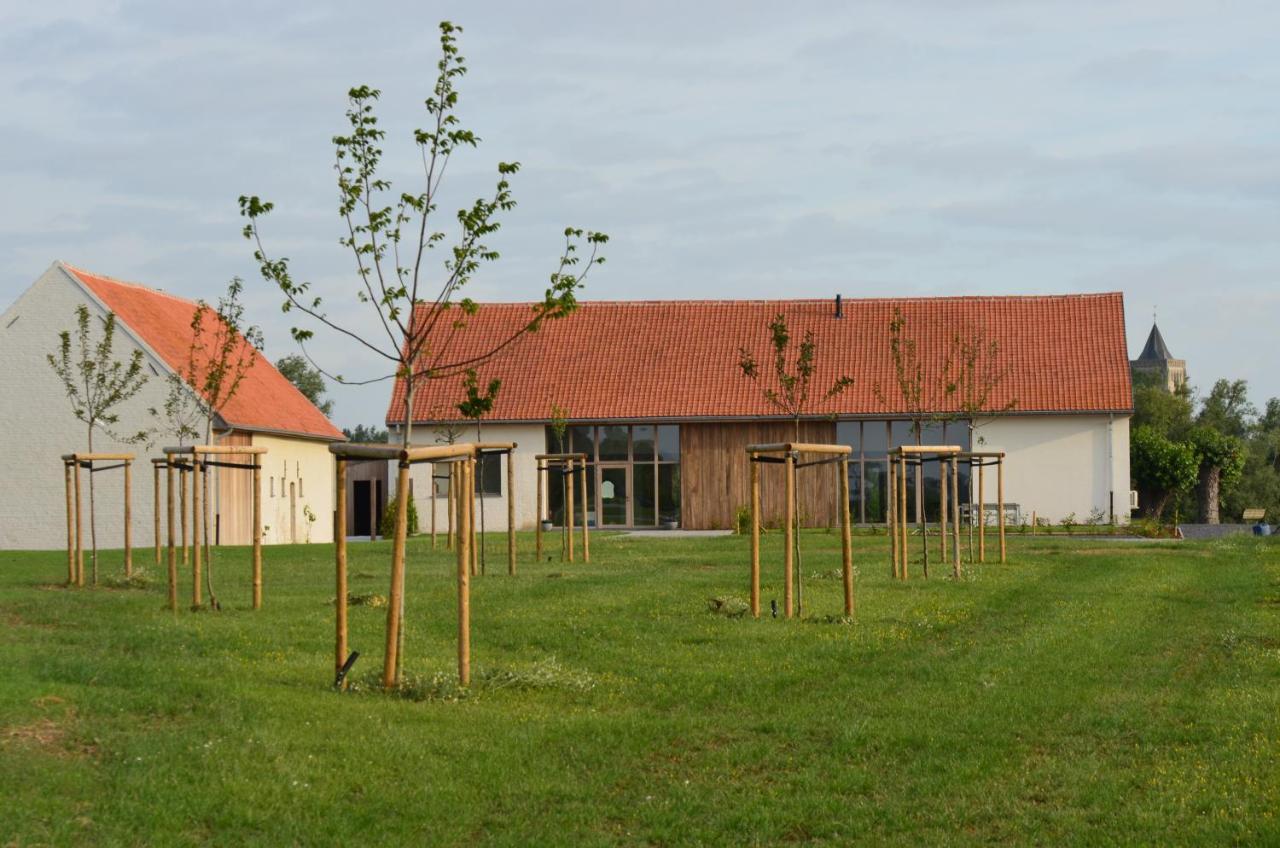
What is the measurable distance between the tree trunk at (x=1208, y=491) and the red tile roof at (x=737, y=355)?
15.8 meters

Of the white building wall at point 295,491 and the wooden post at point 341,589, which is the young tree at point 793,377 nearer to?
the wooden post at point 341,589

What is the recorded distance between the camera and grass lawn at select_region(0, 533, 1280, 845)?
8695 millimetres

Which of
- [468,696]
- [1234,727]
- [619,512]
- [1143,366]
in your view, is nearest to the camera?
[1234,727]

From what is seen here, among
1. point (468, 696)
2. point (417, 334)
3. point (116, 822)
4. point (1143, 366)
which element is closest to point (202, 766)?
point (116, 822)

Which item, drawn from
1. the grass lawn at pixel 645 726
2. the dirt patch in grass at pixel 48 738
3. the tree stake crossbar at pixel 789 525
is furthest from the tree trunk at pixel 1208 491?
the dirt patch in grass at pixel 48 738

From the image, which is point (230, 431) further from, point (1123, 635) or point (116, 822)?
point (116, 822)

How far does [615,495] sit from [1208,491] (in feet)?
97.6

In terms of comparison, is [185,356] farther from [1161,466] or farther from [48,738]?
[1161,466]

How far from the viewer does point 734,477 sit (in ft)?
165

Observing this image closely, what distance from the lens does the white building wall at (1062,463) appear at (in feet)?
162

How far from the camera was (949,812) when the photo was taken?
8.99 m

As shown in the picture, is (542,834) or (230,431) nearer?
(542,834)

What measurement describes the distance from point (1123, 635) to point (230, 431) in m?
31.5

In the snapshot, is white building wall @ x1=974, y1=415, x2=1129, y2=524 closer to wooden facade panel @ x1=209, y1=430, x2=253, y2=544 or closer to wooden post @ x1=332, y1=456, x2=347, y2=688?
wooden facade panel @ x1=209, y1=430, x2=253, y2=544
